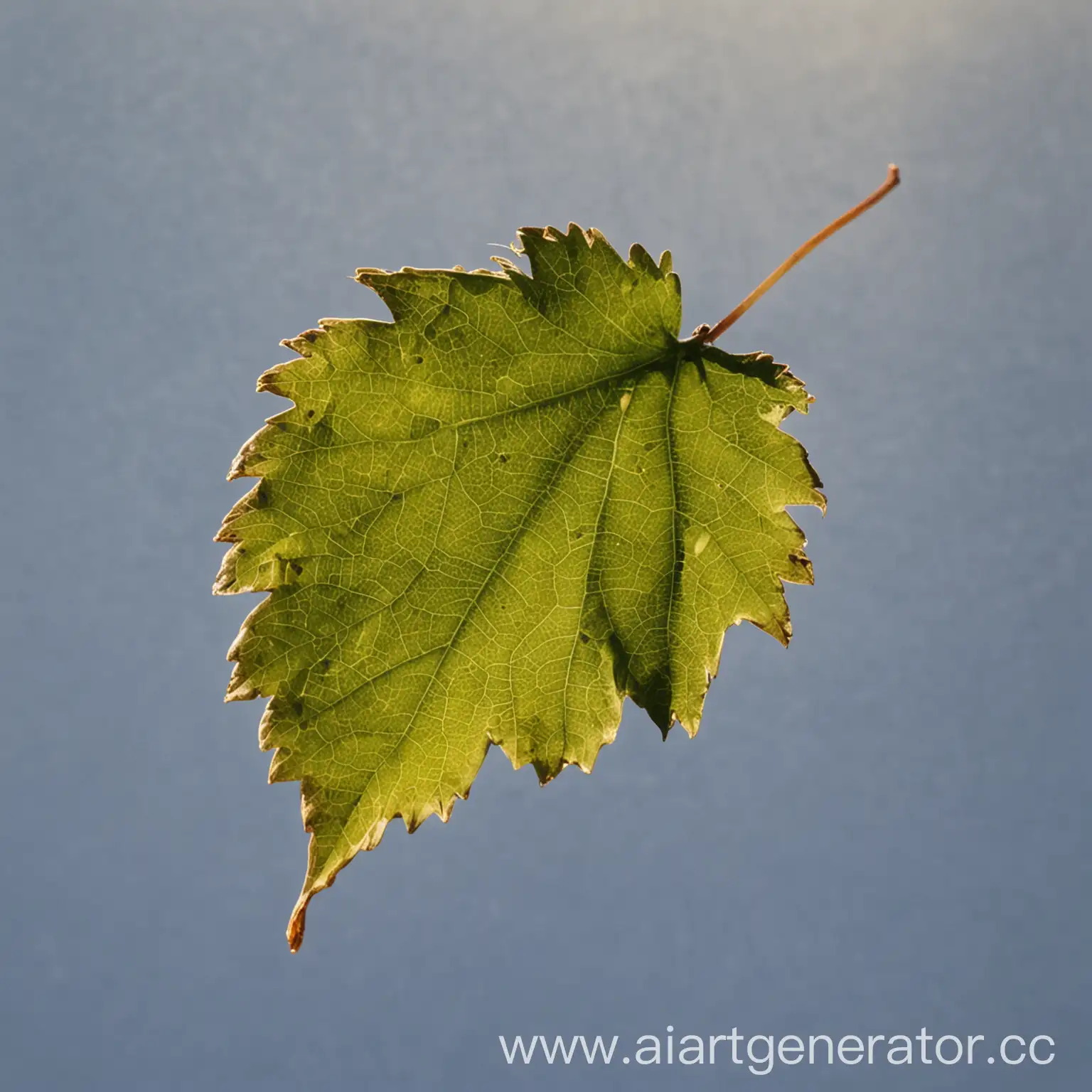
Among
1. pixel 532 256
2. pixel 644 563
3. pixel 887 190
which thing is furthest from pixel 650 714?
pixel 887 190

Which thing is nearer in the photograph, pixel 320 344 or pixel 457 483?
pixel 320 344

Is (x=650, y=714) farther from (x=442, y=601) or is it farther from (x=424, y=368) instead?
(x=424, y=368)

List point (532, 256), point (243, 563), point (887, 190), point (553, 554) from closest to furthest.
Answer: point (887, 190) < point (243, 563) < point (532, 256) < point (553, 554)

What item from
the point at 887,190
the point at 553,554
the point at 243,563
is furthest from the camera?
the point at 553,554

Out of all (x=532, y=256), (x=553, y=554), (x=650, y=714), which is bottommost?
(x=650, y=714)

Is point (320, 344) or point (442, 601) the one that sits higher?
point (320, 344)

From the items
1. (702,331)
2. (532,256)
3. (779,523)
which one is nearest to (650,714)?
(779,523)
